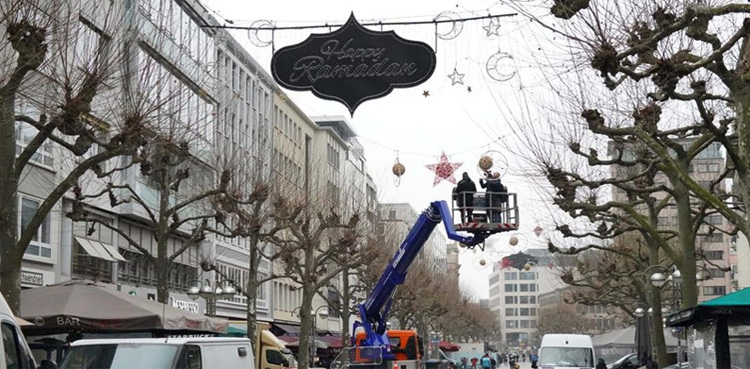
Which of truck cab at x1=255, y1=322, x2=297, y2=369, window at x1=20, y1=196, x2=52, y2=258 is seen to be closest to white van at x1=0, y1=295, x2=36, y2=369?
window at x1=20, y1=196, x2=52, y2=258

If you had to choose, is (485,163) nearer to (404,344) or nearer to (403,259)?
(403,259)

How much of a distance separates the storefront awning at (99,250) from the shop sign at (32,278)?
10.8 feet

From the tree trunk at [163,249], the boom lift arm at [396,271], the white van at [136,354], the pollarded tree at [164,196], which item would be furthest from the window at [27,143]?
the white van at [136,354]

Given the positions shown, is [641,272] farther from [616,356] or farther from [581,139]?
[616,356]

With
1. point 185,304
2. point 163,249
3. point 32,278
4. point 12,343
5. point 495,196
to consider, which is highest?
point 495,196

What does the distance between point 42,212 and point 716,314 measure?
34.7 feet

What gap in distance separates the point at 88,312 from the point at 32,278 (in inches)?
654

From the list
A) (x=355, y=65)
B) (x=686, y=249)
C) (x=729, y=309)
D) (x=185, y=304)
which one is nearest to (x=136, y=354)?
(x=355, y=65)

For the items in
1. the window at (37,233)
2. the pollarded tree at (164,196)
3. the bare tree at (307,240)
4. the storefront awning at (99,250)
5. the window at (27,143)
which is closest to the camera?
the pollarded tree at (164,196)

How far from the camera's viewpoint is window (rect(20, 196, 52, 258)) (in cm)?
3700

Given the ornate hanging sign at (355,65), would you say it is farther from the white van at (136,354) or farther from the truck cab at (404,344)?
the truck cab at (404,344)

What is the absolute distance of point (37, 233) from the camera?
A: 38188 millimetres

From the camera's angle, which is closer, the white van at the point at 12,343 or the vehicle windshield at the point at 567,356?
the white van at the point at 12,343

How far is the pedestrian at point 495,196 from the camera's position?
26.1 meters
